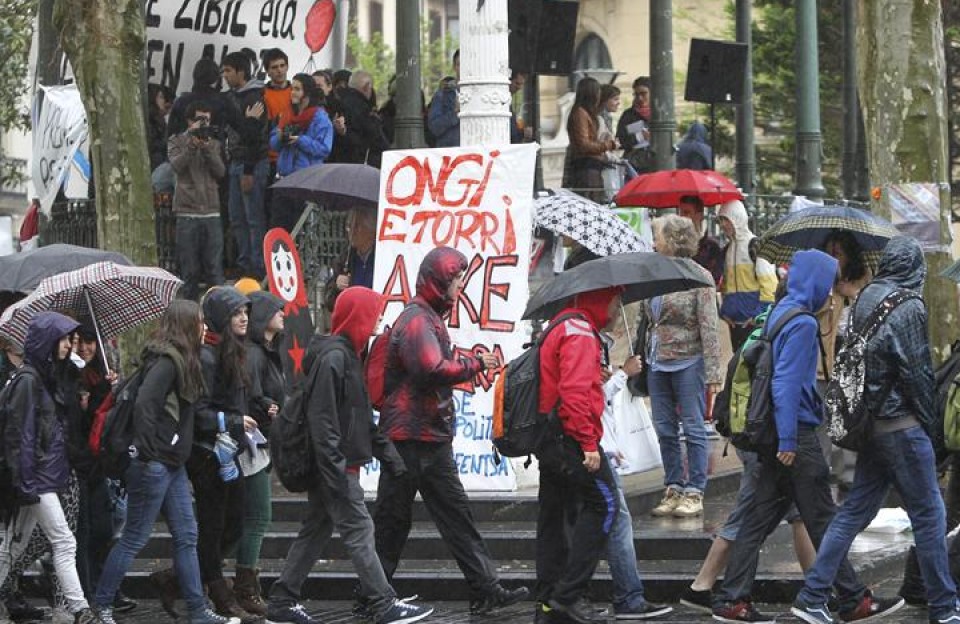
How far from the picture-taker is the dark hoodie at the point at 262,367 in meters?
11.0

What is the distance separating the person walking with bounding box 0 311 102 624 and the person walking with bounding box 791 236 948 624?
375 cm

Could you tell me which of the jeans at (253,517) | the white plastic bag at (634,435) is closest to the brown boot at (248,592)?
the jeans at (253,517)

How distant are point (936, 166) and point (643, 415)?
12.3ft

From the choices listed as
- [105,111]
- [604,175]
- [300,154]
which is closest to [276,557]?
[105,111]

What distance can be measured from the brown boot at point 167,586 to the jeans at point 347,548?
695 millimetres

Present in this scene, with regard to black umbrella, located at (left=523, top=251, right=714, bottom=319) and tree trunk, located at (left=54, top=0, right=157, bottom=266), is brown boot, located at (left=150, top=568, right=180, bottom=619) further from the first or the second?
tree trunk, located at (left=54, top=0, right=157, bottom=266)

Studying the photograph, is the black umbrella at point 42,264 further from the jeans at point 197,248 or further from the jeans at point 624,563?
the jeans at point 197,248

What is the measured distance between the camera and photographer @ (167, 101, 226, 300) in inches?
649

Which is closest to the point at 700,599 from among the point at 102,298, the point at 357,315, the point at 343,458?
the point at 343,458

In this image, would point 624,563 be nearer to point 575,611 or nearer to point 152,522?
point 575,611

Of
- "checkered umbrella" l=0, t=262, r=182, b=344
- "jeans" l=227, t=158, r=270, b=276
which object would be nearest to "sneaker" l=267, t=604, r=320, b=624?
"checkered umbrella" l=0, t=262, r=182, b=344

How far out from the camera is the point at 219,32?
18.9 meters

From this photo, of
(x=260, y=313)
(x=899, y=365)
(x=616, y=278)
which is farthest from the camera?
(x=260, y=313)

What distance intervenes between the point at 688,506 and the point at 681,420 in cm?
54
